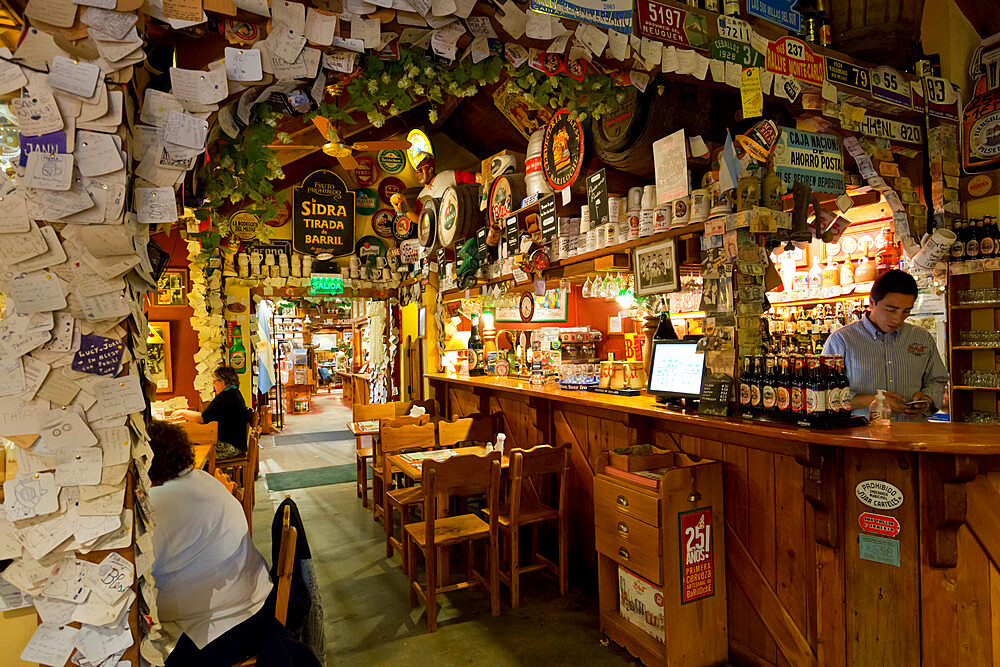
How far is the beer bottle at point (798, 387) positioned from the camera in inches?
100

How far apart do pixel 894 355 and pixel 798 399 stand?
1191mm

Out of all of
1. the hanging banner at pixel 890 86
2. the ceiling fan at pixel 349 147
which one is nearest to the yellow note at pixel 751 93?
the hanging banner at pixel 890 86

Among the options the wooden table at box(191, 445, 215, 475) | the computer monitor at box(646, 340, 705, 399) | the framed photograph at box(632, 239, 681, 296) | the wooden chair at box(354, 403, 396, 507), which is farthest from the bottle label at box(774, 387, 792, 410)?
the wooden chair at box(354, 403, 396, 507)

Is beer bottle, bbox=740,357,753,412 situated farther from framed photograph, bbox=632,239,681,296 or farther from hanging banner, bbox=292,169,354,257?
hanging banner, bbox=292,169,354,257

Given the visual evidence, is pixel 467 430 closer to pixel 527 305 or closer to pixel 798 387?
pixel 527 305

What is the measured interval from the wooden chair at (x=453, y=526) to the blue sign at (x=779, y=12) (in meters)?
2.85

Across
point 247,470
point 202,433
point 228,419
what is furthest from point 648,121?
point 228,419

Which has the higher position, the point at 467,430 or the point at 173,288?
the point at 173,288

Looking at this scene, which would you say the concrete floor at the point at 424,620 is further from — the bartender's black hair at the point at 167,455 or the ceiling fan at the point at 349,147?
the ceiling fan at the point at 349,147

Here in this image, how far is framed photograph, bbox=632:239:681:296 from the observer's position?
3422mm

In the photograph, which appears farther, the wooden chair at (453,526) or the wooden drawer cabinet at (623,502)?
the wooden chair at (453,526)

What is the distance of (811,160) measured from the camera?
3152 millimetres

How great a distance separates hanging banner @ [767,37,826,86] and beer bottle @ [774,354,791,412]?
61.3 inches

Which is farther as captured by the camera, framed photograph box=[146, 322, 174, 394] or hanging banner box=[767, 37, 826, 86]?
framed photograph box=[146, 322, 174, 394]
